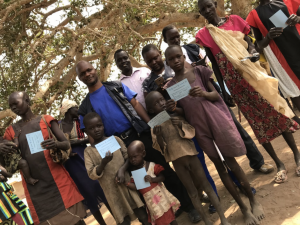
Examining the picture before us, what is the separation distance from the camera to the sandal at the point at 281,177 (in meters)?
3.11

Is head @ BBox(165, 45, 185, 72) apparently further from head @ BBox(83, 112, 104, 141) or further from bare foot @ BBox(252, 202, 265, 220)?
bare foot @ BBox(252, 202, 265, 220)

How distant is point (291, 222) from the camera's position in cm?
247

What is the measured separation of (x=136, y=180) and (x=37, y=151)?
1106 mm

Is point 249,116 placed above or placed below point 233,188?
above

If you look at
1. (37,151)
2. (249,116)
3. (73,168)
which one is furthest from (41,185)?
(249,116)

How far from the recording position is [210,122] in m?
2.68

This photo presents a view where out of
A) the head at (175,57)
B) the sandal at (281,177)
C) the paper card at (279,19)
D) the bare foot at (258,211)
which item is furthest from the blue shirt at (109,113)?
the paper card at (279,19)

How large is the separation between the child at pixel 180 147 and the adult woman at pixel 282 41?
1.42 metres

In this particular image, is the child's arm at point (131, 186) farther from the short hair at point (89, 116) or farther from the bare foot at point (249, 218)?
the bare foot at point (249, 218)

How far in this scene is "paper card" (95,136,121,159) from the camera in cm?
275

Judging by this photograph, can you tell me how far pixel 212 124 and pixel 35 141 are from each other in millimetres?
1858

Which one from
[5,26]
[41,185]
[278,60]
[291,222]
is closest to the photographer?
[291,222]

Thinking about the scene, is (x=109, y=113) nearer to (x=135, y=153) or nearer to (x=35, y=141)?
(x=135, y=153)

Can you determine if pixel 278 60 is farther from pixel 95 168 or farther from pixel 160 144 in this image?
pixel 95 168
